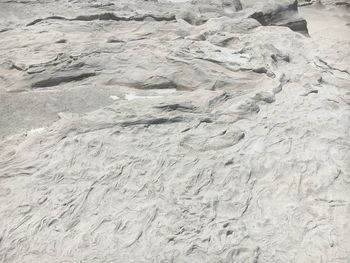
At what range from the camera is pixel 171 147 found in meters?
5.38

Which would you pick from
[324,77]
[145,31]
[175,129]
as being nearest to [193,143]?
[175,129]

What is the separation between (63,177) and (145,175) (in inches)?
32.4

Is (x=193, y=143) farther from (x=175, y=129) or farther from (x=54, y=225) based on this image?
(x=54, y=225)

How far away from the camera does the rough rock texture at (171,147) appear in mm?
4266

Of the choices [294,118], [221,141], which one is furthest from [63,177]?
[294,118]

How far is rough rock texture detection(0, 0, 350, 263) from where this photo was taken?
4266 mm

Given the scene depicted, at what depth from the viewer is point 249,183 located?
16.4 ft

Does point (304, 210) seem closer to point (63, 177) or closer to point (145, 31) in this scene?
point (63, 177)

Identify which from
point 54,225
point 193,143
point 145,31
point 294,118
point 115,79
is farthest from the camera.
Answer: point 145,31

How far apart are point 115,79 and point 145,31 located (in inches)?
83.7

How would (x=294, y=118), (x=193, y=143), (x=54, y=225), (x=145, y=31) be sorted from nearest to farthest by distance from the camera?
(x=54, y=225) → (x=193, y=143) → (x=294, y=118) → (x=145, y=31)

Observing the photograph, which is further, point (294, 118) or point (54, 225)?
point (294, 118)

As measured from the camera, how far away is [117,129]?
219 inches

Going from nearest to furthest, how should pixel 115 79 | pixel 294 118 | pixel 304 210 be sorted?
pixel 304 210
pixel 294 118
pixel 115 79
